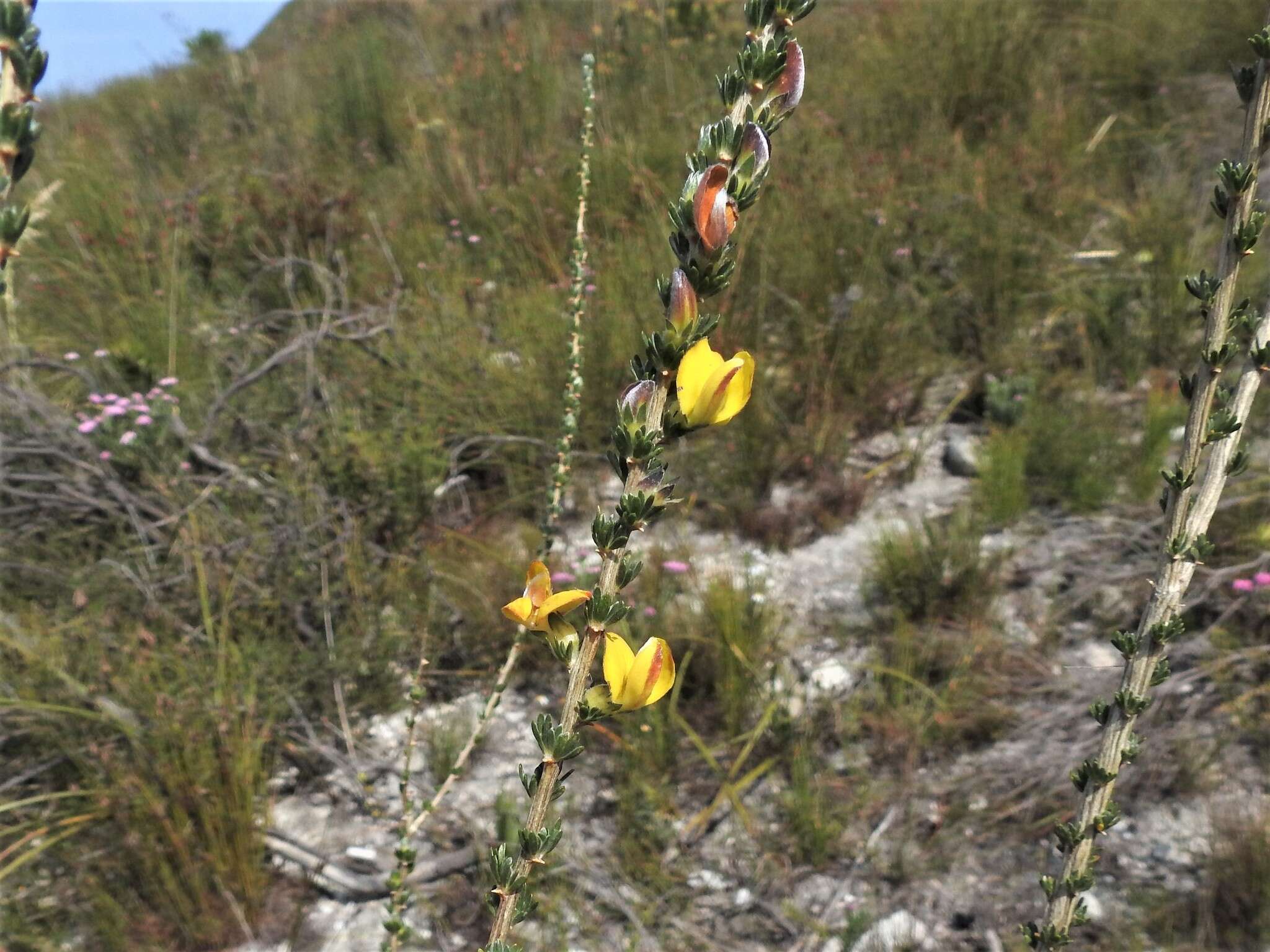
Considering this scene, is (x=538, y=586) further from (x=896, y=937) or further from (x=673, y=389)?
(x=896, y=937)

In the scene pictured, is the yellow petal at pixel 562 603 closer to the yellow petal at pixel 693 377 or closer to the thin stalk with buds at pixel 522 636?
the yellow petal at pixel 693 377

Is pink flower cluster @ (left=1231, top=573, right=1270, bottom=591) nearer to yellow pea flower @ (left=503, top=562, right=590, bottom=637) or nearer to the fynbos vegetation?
the fynbos vegetation

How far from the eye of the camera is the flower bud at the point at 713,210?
527mm

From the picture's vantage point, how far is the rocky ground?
210cm

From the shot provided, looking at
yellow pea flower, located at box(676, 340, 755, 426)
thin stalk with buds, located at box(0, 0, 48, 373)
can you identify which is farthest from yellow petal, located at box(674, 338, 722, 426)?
thin stalk with buds, located at box(0, 0, 48, 373)

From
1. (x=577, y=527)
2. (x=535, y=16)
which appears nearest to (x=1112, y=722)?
(x=577, y=527)

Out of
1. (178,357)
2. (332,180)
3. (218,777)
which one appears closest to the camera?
(218,777)

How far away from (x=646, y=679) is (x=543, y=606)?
0.10 meters

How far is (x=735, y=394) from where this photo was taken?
0.56 m

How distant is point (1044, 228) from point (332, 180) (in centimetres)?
428

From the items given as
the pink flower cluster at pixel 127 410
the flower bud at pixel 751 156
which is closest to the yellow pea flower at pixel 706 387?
the flower bud at pixel 751 156

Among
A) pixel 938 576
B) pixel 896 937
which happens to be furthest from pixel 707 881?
pixel 938 576

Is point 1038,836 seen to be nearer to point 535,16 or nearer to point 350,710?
point 350,710

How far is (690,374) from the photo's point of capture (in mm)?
561
